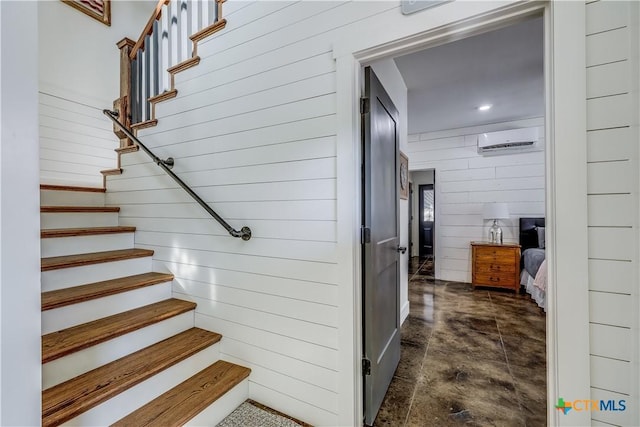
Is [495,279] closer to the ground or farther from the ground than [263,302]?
closer to the ground

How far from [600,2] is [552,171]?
2.06 ft

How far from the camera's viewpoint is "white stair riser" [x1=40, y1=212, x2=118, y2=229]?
204 centimetres

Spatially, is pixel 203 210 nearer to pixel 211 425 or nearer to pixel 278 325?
pixel 278 325

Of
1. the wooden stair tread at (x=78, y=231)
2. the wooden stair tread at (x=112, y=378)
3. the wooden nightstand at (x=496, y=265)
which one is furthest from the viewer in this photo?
the wooden nightstand at (x=496, y=265)

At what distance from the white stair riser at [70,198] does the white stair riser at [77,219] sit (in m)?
0.25

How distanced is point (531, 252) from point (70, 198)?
564 cm

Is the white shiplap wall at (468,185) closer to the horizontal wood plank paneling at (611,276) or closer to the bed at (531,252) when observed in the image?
the bed at (531,252)

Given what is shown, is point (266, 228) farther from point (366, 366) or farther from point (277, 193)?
point (366, 366)

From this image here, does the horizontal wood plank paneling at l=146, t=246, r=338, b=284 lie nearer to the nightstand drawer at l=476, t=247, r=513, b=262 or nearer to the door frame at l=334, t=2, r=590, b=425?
the door frame at l=334, t=2, r=590, b=425

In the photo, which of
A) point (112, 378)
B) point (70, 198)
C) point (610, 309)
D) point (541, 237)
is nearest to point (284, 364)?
point (112, 378)

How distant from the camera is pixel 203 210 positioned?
77.0 inches

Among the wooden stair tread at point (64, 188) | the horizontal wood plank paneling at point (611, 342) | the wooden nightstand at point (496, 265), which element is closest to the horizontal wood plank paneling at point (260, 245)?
the wooden stair tread at point (64, 188)

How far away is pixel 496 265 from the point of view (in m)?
4.33

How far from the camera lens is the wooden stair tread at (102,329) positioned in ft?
4.29
